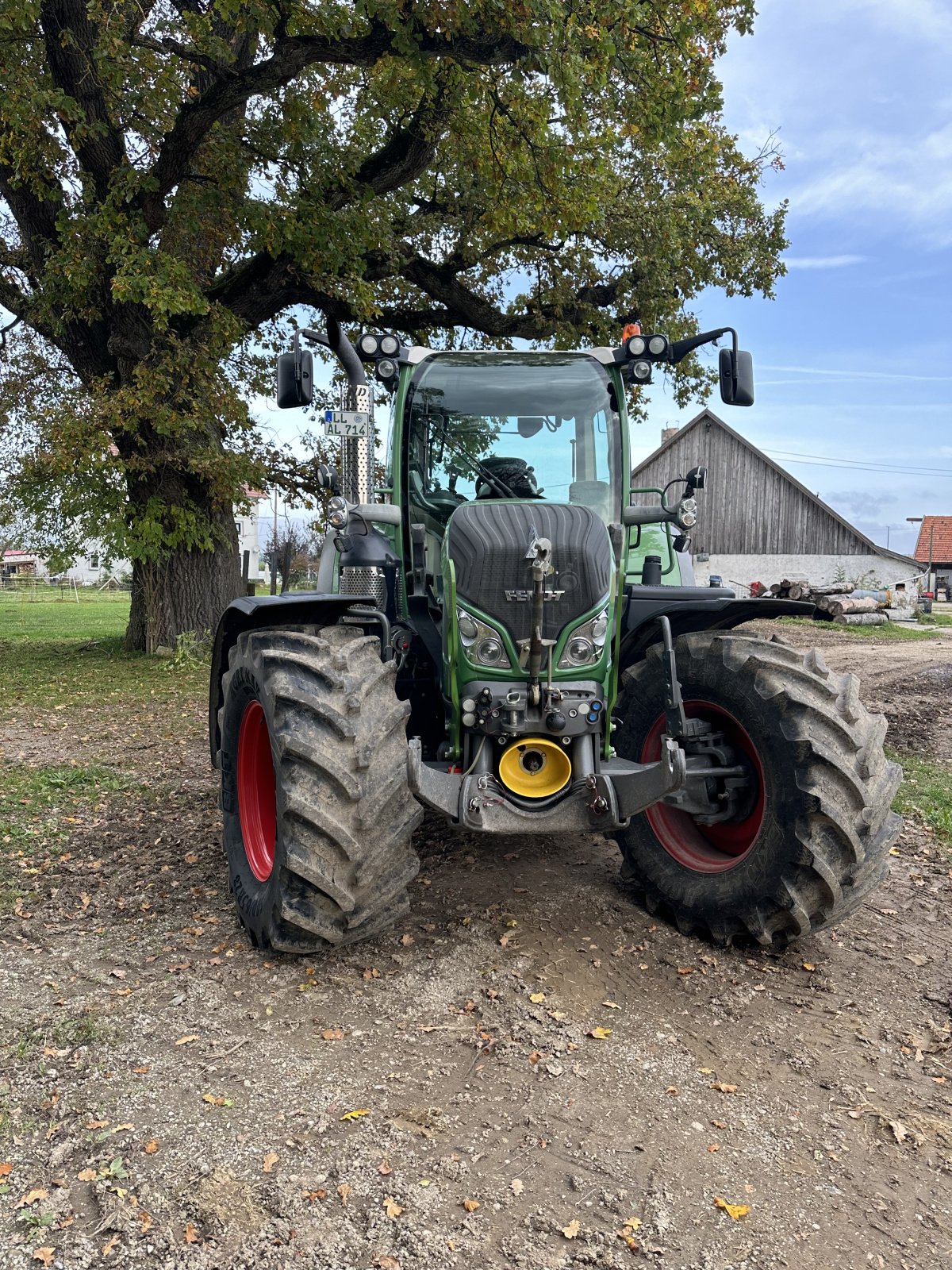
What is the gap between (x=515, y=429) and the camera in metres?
4.94

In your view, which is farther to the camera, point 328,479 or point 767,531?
point 767,531

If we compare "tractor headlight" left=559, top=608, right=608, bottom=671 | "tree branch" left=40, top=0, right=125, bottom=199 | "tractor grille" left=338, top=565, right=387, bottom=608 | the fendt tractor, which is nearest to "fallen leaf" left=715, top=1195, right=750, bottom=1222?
the fendt tractor

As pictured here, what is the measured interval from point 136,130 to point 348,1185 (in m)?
13.6

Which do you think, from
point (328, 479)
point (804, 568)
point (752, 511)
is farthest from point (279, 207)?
point (804, 568)

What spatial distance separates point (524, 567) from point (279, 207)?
10.4 meters

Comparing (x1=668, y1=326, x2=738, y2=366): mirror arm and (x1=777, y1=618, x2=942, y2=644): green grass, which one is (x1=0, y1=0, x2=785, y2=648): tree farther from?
(x1=777, y1=618, x2=942, y2=644): green grass

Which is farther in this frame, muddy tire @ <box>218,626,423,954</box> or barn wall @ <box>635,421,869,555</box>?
barn wall @ <box>635,421,869,555</box>

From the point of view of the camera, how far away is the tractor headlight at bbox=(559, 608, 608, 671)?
3879mm

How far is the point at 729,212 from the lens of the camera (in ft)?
49.5

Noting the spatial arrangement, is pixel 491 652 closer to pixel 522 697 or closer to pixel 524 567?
pixel 522 697

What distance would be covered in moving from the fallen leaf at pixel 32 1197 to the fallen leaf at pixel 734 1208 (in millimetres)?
1740

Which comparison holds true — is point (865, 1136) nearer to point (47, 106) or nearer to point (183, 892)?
point (183, 892)

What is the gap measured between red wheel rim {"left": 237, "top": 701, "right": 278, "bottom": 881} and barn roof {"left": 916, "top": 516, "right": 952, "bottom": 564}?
55931 mm

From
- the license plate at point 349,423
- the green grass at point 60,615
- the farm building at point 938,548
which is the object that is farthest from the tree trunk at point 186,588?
the farm building at point 938,548
